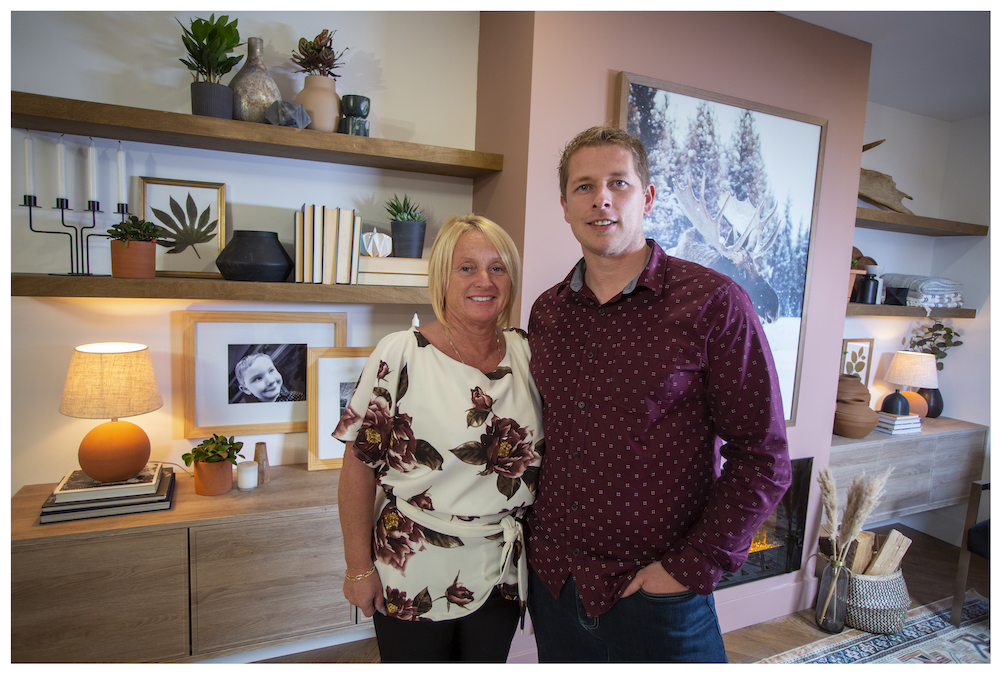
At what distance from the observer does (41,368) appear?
1943 mm

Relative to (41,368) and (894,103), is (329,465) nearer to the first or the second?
(41,368)

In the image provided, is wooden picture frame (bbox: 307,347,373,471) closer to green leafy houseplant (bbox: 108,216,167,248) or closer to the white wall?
green leafy houseplant (bbox: 108,216,167,248)

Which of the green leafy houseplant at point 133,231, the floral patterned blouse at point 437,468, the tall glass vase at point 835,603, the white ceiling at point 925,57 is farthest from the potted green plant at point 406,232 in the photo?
the tall glass vase at point 835,603

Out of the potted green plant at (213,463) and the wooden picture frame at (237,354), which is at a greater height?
the wooden picture frame at (237,354)

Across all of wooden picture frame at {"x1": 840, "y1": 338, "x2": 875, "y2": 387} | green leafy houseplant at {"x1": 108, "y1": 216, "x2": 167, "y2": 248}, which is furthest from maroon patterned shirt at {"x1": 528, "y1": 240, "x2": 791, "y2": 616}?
wooden picture frame at {"x1": 840, "y1": 338, "x2": 875, "y2": 387}

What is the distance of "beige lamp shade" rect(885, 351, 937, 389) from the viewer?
3281mm

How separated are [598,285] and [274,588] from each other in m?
1.57

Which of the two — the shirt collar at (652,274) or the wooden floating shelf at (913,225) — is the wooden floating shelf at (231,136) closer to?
the shirt collar at (652,274)

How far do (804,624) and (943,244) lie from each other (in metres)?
2.64

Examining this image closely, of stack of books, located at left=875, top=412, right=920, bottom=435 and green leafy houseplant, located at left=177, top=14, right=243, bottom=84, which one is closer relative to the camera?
green leafy houseplant, located at left=177, top=14, right=243, bottom=84

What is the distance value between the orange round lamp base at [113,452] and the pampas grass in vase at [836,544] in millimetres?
2842

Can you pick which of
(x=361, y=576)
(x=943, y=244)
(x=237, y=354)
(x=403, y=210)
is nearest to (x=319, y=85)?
(x=403, y=210)

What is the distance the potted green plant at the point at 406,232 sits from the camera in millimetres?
2086

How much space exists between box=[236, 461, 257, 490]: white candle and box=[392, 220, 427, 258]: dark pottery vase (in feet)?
3.16
